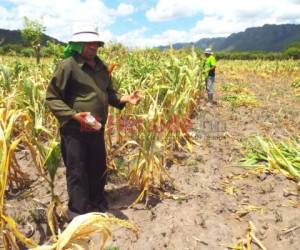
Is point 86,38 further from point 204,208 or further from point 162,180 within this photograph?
point 204,208

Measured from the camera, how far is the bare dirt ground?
349 cm

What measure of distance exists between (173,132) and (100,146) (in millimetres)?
1664

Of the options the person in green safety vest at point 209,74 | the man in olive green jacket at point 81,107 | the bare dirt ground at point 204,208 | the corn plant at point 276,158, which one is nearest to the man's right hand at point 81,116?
the man in olive green jacket at point 81,107

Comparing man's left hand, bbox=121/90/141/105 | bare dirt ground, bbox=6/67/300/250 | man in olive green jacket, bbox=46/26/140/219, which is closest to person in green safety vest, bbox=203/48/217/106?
bare dirt ground, bbox=6/67/300/250

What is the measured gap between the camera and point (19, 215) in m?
3.67

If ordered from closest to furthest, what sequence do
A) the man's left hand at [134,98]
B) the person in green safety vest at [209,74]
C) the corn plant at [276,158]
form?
the man's left hand at [134,98] < the corn plant at [276,158] < the person in green safety vest at [209,74]

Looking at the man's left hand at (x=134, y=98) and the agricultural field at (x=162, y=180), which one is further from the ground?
the man's left hand at (x=134, y=98)

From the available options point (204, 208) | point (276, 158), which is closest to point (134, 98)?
point (204, 208)

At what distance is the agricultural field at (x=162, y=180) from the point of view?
11.3ft

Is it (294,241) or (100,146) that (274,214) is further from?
(100,146)

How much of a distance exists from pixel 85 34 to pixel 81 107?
545 millimetres

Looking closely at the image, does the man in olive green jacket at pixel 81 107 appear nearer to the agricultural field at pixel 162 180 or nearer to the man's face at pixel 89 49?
the man's face at pixel 89 49

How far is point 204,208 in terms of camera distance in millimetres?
3955

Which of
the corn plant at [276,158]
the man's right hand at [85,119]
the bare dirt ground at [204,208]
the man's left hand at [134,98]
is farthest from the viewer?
the corn plant at [276,158]
